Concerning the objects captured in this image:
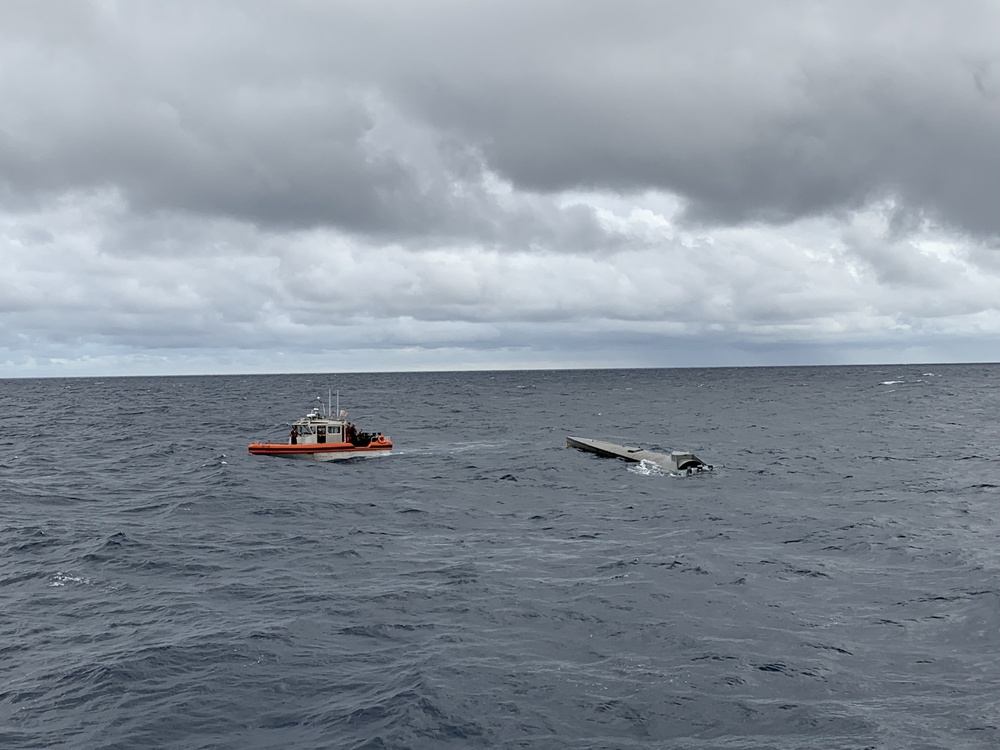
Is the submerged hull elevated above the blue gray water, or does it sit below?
above

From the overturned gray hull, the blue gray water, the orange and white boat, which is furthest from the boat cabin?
the overturned gray hull

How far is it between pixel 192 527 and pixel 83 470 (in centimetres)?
2662

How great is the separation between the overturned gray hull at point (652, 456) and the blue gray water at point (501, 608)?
2.69m

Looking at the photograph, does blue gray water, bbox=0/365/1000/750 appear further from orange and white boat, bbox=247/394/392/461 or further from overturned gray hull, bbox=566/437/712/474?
orange and white boat, bbox=247/394/392/461

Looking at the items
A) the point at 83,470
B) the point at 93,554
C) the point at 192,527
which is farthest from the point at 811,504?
the point at 83,470

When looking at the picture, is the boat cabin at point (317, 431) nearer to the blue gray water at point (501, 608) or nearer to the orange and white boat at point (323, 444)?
the orange and white boat at point (323, 444)

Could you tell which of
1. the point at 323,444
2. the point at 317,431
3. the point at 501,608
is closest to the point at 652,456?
the point at 323,444

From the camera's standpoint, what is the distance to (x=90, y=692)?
19.1 meters

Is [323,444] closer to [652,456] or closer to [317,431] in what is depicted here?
[317,431]

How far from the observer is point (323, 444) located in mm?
64438

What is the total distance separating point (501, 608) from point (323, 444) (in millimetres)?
41808

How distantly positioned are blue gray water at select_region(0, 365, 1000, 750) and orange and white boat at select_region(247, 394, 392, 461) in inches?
254

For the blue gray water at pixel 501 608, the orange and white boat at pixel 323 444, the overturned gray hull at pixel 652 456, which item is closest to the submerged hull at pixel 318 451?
the orange and white boat at pixel 323 444

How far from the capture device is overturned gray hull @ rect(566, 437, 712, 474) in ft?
183
